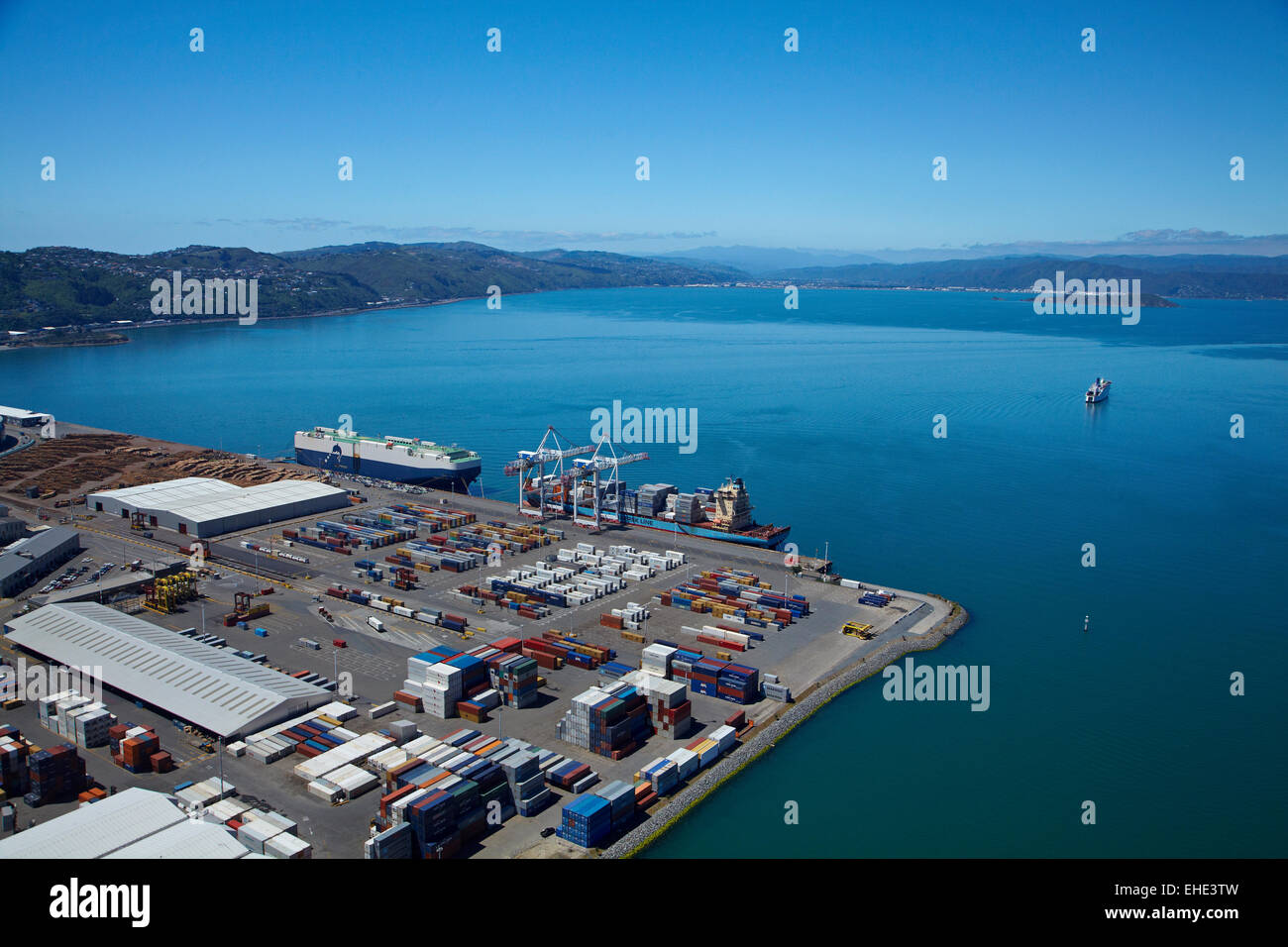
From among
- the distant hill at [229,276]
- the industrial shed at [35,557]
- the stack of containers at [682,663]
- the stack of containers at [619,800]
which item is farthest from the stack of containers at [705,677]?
the distant hill at [229,276]

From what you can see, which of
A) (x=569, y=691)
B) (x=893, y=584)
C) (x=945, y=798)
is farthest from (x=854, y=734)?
(x=893, y=584)

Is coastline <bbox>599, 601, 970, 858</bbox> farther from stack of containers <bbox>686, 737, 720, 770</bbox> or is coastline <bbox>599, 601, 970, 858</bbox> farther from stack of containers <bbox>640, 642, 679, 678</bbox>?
stack of containers <bbox>640, 642, 679, 678</bbox>

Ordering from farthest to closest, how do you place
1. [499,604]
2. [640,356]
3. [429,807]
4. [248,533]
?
[640,356] < [248,533] < [499,604] < [429,807]

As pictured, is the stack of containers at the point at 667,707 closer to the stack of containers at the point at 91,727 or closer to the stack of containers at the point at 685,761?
the stack of containers at the point at 685,761

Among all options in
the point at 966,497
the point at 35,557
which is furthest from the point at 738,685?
the point at 966,497
